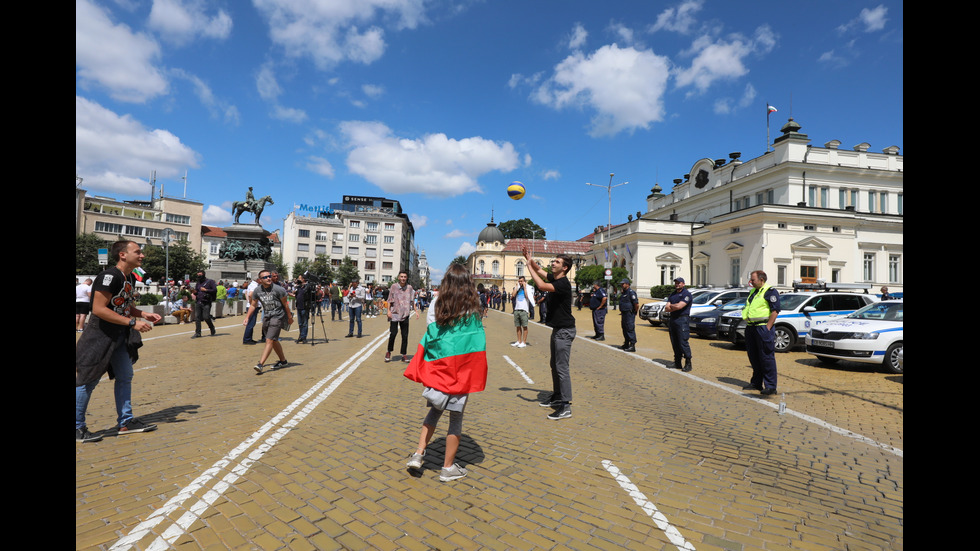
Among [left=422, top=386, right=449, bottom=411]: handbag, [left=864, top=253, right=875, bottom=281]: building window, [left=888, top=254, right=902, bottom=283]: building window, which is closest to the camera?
[left=422, top=386, right=449, bottom=411]: handbag

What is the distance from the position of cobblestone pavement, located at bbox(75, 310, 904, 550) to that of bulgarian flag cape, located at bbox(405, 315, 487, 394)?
81 centimetres

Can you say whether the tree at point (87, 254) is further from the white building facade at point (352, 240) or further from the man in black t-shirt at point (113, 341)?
the man in black t-shirt at point (113, 341)

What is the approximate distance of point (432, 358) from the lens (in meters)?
3.86

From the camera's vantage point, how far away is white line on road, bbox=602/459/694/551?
2893mm

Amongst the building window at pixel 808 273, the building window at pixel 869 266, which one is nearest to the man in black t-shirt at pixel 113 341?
the building window at pixel 808 273

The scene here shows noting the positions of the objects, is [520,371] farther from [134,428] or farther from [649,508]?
[134,428]

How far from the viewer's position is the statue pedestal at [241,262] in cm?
2541

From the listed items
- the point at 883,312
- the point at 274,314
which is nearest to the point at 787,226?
the point at 883,312

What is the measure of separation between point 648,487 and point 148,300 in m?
20.0

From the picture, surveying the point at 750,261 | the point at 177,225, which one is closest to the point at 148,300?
the point at 750,261

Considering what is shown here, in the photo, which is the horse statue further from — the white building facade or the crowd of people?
the white building facade

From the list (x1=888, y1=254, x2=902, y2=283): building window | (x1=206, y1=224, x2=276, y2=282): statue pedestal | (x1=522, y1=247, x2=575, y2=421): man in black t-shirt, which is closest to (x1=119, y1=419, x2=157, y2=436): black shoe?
(x1=522, y1=247, x2=575, y2=421): man in black t-shirt
